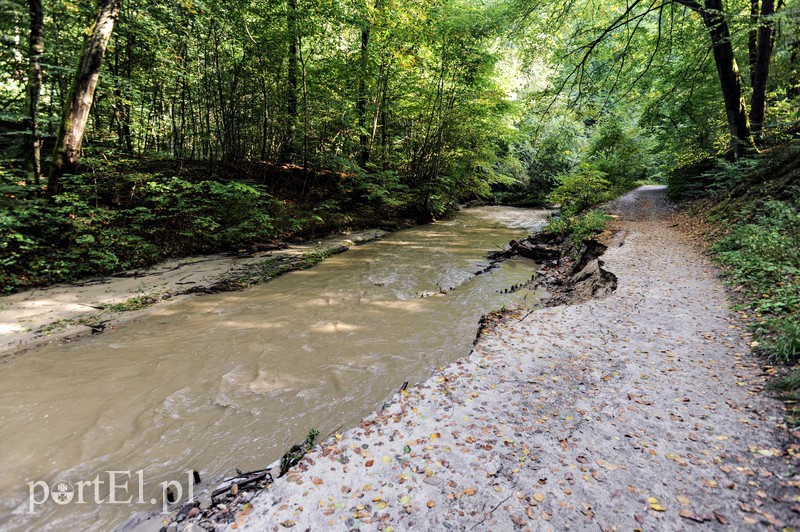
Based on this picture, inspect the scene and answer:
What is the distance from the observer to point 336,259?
35.4ft

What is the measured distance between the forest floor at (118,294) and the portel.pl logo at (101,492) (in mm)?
3347

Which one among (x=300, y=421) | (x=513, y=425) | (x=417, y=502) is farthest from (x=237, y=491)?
(x=513, y=425)

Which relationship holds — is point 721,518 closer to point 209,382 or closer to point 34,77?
point 209,382

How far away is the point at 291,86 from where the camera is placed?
41.1 feet

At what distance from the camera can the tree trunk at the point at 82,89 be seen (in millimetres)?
7242

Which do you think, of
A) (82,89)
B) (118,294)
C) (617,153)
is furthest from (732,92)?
(82,89)

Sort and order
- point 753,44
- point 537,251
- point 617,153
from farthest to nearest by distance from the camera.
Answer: point 617,153 < point 537,251 < point 753,44

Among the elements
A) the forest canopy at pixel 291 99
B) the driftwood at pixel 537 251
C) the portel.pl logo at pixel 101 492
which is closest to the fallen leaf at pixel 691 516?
the portel.pl logo at pixel 101 492

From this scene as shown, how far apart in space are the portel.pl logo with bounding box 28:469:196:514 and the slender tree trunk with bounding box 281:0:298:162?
11412mm

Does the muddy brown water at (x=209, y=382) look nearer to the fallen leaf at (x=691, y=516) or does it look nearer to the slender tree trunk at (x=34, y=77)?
the fallen leaf at (x=691, y=516)

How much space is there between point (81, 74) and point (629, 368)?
11.4 metres

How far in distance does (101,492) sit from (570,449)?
156 inches

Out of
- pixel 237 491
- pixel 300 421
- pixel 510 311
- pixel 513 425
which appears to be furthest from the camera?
pixel 510 311

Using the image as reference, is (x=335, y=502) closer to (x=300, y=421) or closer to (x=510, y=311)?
(x=300, y=421)
